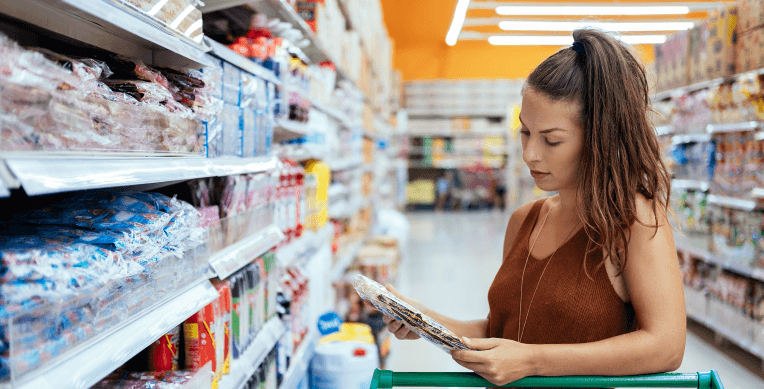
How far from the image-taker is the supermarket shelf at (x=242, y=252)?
1.51m

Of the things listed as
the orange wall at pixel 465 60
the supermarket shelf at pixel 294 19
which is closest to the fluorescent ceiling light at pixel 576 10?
the orange wall at pixel 465 60

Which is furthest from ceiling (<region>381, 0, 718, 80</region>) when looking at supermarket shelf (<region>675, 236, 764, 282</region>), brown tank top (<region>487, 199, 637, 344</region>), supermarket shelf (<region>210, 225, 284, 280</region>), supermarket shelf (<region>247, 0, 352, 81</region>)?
brown tank top (<region>487, 199, 637, 344</region>)

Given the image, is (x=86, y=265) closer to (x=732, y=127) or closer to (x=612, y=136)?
(x=612, y=136)

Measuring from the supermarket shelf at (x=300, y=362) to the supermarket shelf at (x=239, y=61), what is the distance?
1.15 meters

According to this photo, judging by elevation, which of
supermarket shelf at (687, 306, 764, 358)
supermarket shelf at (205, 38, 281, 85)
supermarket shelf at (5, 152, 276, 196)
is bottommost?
supermarket shelf at (687, 306, 764, 358)

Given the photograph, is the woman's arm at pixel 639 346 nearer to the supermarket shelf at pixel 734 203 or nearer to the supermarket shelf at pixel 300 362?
the supermarket shelf at pixel 300 362

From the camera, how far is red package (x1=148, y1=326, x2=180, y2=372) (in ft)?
4.38

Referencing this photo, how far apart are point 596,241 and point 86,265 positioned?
3.35 ft

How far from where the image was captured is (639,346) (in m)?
1.11

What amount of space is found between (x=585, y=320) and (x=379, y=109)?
683cm

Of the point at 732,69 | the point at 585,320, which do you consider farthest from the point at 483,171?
the point at 585,320

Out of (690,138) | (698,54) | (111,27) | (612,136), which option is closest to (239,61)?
(111,27)

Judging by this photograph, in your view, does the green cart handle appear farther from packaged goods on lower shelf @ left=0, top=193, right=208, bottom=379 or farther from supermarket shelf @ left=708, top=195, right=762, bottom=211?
supermarket shelf @ left=708, top=195, right=762, bottom=211

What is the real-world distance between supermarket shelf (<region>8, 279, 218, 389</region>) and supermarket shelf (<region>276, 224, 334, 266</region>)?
1.09 meters
